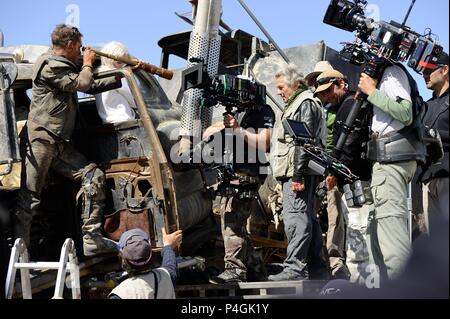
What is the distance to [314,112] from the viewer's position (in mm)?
6129

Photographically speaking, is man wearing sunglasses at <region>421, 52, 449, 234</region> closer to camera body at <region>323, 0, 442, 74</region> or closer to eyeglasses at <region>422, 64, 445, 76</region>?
eyeglasses at <region>422, 64, 445, 76</region>

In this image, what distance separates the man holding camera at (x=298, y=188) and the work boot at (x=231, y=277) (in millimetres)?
329

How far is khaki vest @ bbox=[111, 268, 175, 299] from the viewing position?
466cm

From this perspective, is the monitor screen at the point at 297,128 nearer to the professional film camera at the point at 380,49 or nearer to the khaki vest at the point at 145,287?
the professional film camera at the point at 380,49

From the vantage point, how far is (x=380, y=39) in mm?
5418

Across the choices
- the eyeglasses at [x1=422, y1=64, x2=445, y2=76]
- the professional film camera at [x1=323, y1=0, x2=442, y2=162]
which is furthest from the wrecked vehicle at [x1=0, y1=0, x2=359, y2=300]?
the eyeglasses at [x1=422, y1=64, x2=445, y2=76]

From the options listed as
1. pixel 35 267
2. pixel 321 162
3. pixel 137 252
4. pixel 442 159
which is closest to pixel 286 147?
pixel 321 162

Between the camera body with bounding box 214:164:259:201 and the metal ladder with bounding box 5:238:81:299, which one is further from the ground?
the camera body with bounding box 214:164:259:201

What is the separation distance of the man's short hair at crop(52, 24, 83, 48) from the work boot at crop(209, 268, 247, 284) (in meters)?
2.39

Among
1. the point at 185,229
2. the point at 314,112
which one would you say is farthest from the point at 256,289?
the point at 314,112

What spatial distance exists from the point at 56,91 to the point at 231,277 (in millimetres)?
2162

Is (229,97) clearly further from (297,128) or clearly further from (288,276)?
(288,276)

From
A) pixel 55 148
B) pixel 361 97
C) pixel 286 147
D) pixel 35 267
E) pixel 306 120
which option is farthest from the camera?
pixel 55 148
